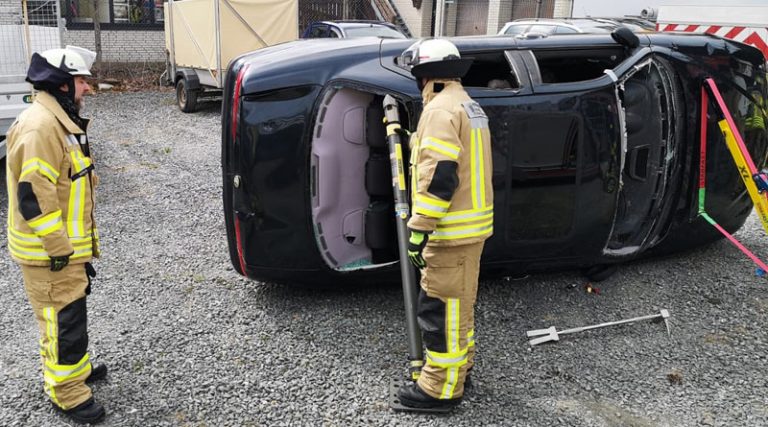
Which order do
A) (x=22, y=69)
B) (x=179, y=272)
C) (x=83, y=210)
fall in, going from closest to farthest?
1. (x=83, y=210)
2. (x=179, y=272)
3. (x=22, y=69)

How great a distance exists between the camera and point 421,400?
3.32m

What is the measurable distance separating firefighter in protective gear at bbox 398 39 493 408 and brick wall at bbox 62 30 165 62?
Result: 1704cm

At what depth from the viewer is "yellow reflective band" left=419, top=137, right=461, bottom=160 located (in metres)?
3.06

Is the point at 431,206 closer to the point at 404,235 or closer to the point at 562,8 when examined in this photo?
the point at 404,235

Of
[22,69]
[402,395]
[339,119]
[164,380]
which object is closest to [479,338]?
[402,395]

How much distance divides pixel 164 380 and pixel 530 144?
2.44m

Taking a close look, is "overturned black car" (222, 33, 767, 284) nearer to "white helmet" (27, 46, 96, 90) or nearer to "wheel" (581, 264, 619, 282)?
"wheel" (581, 264, 619, 282)

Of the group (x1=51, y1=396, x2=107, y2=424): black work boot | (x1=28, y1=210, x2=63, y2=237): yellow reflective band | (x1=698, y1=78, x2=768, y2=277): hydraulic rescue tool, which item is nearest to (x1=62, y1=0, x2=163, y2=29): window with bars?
(x1=28, y1=210, x2=63, y2=237): yellow reflective band

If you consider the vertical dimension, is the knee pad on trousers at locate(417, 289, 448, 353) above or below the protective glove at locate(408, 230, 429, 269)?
below

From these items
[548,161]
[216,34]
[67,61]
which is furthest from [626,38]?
[216,34]

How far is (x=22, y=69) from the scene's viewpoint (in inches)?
275

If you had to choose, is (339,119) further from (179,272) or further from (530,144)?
(179,272)

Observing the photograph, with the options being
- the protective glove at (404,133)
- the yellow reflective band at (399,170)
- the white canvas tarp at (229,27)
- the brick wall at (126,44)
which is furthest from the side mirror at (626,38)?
the brick wall at (126,44)

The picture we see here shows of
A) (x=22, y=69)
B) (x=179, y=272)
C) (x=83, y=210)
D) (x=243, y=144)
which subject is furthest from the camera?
(x=22, y=69)
